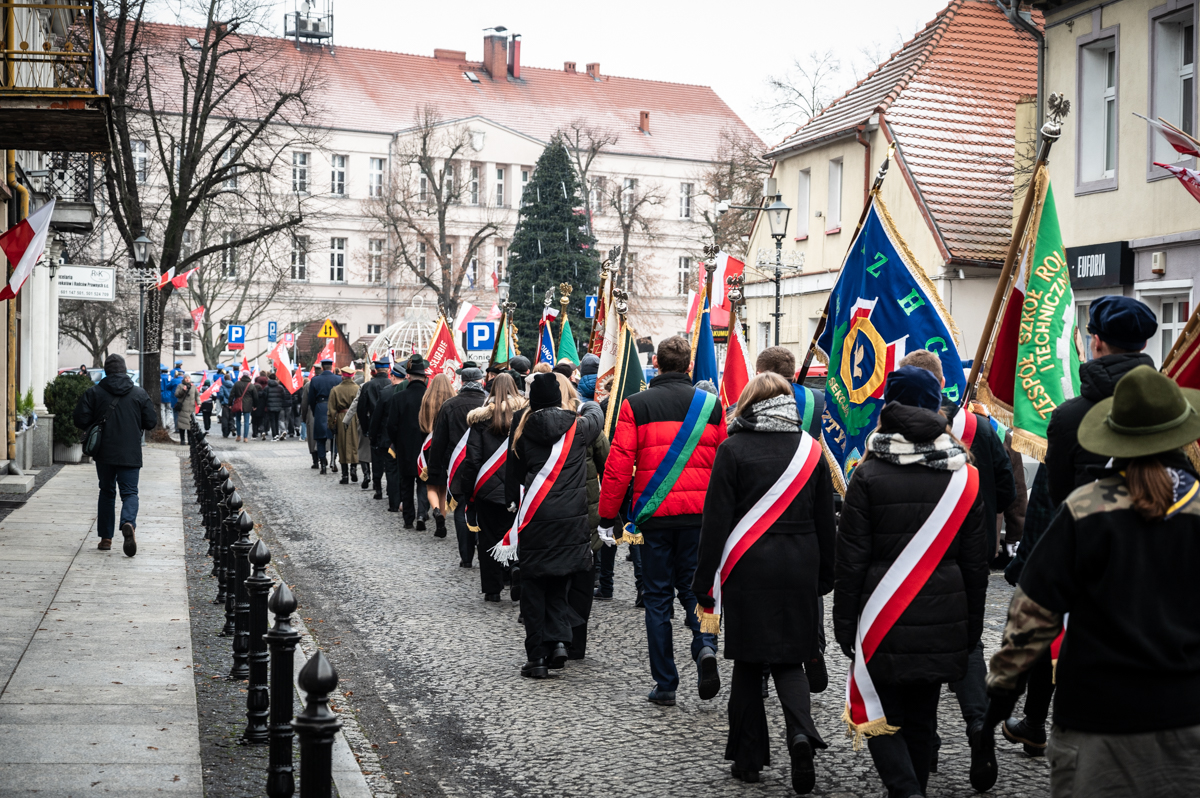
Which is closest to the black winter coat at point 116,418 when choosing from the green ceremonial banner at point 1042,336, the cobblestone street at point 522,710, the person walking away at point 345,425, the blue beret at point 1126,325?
the cobblestone street at point 522,710

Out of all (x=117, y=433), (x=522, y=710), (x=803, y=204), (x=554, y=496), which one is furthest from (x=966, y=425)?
(x=803, y=204)

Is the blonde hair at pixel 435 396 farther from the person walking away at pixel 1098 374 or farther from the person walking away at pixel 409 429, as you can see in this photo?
the person walking away at pixel 1098 374

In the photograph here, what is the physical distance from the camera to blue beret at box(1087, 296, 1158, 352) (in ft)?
17.6

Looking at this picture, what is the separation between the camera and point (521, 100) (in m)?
81.0

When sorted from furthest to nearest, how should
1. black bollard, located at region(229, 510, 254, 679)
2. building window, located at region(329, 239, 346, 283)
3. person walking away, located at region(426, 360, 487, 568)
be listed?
building window, located at region(329, 239, 346, 283) < person walking away, located at region(426, 360, 487, 568) < black bollard, located at region(229, 510, 254, 679)

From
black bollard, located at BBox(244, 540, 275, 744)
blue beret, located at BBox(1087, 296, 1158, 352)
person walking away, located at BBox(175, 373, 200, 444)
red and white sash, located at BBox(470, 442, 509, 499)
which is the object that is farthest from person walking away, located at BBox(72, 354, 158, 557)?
person walking away, located at BBox(175, 373, 200, 444)

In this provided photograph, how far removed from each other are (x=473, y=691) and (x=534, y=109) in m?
75.9

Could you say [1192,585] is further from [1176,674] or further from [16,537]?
[16,537]

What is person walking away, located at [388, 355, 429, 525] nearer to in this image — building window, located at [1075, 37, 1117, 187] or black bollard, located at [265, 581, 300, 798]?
building window, located at [1075, 37, 1117, 187]

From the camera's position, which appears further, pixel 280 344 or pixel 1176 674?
pixel 280 344

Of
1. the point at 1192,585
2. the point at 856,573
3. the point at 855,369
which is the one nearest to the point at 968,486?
the point at 856,573

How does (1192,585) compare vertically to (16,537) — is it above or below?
above

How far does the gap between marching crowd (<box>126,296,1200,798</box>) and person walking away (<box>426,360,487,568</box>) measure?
139 centimetres

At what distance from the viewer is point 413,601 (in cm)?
1067
